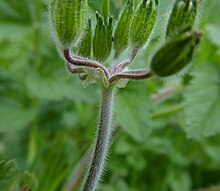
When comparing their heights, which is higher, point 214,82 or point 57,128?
point 214,82

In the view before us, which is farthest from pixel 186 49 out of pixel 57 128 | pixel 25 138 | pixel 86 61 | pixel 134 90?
pixel 25 138

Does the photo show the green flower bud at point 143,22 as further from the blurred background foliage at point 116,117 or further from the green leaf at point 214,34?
the green leaf at point 214,34

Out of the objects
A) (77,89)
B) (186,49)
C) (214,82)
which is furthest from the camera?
(77,89)

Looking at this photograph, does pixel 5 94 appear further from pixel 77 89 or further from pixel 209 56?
pixel 209 56

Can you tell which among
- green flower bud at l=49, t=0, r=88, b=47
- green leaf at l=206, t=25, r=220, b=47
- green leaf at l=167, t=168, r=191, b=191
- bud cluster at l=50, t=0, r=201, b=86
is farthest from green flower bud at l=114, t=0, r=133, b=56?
green leaf at l=167, t=168, r=191, b=191

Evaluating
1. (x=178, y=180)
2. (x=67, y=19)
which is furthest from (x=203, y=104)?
(x=67, y=19)

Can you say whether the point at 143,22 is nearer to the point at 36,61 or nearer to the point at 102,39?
the point at 102,39
